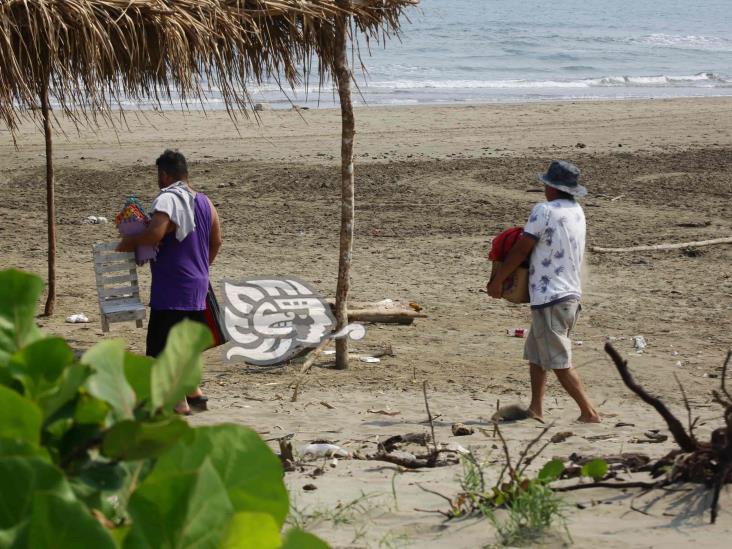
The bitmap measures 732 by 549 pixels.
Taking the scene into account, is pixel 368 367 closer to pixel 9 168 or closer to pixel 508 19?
pixel 9 168

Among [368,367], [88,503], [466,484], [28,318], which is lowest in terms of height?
[368,367]

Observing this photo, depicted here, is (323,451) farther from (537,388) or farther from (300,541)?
(300,541)

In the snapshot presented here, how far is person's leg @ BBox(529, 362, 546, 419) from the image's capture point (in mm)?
5750

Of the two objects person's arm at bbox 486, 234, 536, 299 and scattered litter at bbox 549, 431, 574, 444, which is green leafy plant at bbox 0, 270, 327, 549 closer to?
scattered litter at bbox 549, 431, 574, 444

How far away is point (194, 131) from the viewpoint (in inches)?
747

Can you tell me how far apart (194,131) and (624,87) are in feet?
63.2

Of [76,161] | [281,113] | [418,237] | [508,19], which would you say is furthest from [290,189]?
[508,19]

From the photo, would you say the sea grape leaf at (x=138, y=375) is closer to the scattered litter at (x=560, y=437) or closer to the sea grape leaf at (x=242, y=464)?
the sea grape leaf at (x=242, y=464)

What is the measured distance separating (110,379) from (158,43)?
5.10 meters

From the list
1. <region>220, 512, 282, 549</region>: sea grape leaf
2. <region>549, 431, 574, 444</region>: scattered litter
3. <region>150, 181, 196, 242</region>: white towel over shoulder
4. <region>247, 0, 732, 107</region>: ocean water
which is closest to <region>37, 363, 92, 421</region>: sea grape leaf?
<region>220, 512, 282, 549</region>: sea grape leaf

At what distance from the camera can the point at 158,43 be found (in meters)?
5.97

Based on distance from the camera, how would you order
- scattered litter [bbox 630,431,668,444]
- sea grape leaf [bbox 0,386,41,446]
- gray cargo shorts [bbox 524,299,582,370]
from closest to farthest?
sea grape leaf [bbox 0,386,41,446], scattered litter [bbox 630,431,668,444], gray cargo shorts [bbox 524,299,582,370]

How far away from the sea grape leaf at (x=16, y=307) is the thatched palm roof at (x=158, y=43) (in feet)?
14.5

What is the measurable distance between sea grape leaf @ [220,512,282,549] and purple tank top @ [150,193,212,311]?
185 inches
